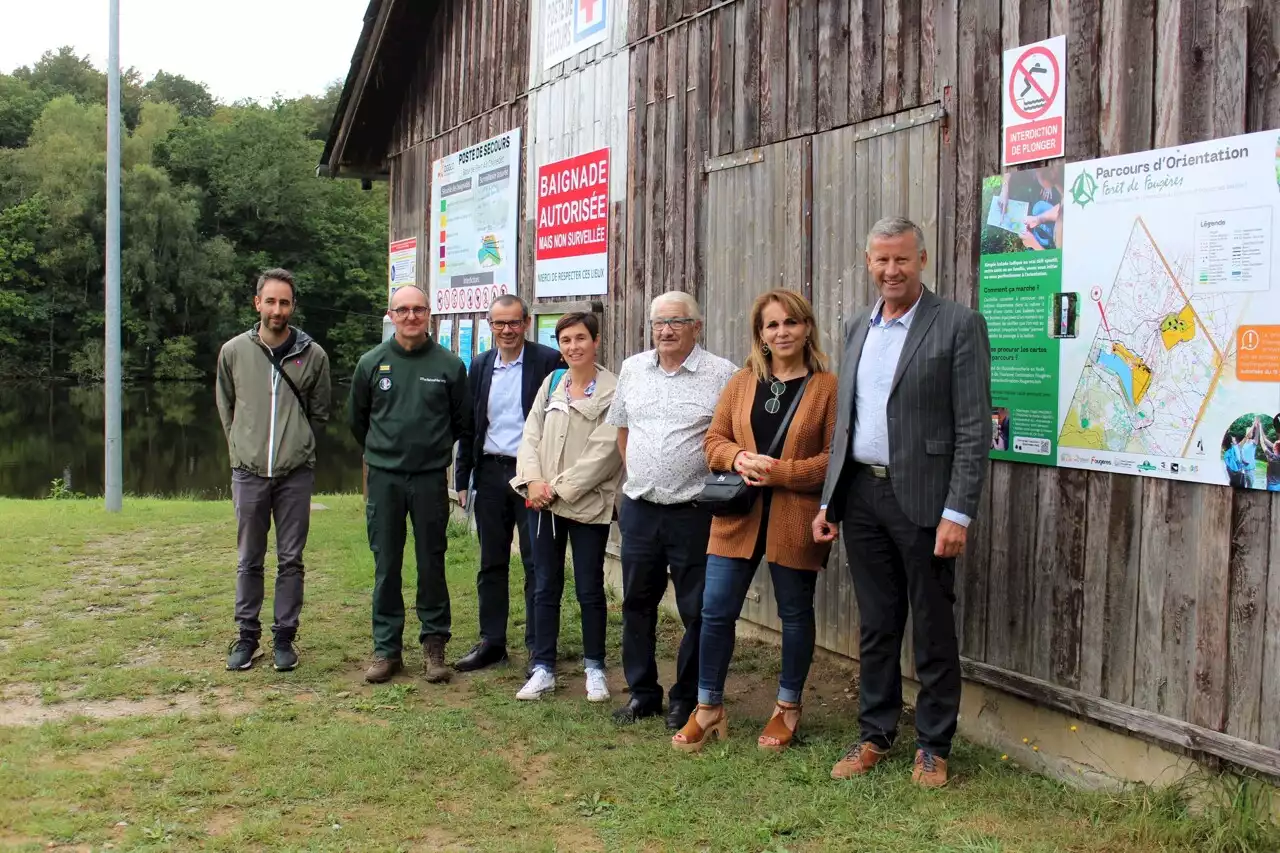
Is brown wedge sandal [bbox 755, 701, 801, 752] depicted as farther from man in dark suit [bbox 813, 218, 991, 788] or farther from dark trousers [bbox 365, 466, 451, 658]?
dark trousers [bbox 365, 466, 451, 658]

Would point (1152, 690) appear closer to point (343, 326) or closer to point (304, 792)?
point (304, 792)

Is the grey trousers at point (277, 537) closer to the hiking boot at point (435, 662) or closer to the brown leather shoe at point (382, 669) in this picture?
the brown leather shoe at point (382, 669)

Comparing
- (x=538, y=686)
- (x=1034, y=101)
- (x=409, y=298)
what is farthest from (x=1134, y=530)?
(x=409, y=298)

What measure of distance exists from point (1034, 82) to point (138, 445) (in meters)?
29.4

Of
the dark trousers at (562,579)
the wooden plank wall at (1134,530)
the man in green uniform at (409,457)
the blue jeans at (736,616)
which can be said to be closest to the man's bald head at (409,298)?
the man in green uniform at (409,457)

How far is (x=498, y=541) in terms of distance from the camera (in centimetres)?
613

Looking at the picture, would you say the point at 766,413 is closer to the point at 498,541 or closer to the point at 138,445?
the point at 498,541

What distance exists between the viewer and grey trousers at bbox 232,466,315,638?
243 inches

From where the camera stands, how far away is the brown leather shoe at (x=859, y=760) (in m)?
4.39

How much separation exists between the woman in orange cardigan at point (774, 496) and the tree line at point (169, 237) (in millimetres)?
48226

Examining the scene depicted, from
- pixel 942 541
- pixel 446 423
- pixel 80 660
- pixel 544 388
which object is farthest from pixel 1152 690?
pixel 80 660

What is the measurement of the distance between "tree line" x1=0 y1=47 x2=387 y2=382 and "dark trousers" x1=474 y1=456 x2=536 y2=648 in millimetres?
46511

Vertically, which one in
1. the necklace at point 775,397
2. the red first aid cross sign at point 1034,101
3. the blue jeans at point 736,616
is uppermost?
the red first aid cross sign at point 1034,101

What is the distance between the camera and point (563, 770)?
463cm
